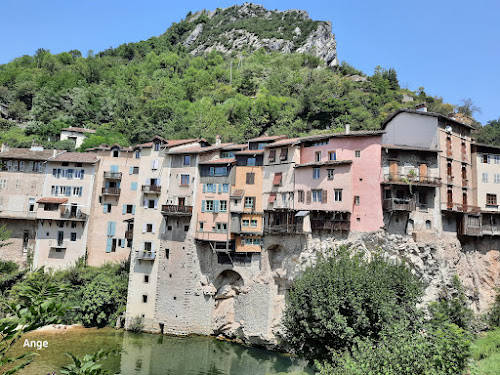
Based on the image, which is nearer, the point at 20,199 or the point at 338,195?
the point at 338,195

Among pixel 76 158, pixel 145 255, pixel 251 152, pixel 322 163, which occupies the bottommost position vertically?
pixel 145 255

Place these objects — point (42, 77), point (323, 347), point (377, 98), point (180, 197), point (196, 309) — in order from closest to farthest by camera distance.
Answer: point (323, 347) < point (196, 309) < point (180, 197) < point (377, 98) < point (42, 77)

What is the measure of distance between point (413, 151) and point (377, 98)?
4996 centimetres

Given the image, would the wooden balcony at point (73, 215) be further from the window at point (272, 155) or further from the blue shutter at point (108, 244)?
the window at point (272, 155)

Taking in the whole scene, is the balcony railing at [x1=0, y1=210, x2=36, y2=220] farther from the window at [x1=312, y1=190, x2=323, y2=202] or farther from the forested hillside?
the window at [x1=312, y1=190, x2=323, y2=202]

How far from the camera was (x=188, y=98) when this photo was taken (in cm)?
9962

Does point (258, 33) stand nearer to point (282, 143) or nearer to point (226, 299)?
point (282, 143)

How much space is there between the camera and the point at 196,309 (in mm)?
44188

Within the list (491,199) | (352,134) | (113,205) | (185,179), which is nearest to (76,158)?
(113,205)

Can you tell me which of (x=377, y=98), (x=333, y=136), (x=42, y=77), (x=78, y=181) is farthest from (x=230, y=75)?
(x=333, y=136)

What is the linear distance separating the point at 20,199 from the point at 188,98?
180 feet

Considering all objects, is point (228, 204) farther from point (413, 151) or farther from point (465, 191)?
point (465, 191)

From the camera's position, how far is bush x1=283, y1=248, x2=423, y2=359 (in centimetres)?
2748

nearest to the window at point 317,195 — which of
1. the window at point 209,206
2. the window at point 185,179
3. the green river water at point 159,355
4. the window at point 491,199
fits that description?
the window at point 209,206
